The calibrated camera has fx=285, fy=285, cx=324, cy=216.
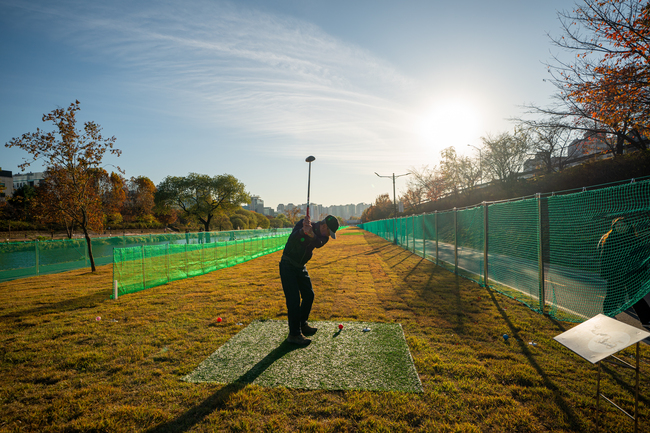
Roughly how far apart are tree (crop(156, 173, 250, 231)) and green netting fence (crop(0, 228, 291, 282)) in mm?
37377

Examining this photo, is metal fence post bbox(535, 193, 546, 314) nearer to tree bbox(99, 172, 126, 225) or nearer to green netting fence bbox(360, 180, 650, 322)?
green netting fence bbox(360, 180, 650, 322)

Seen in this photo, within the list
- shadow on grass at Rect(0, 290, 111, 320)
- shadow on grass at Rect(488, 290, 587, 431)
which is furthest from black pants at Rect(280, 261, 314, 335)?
shadow on grass at Rect(0, 290, 111, 320)

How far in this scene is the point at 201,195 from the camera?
5278cm

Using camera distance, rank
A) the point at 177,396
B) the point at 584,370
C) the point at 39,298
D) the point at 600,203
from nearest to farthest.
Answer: the point at 177,396
the point at 584,370
the point at 600,203
the point at 39,298

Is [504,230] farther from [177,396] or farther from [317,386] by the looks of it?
[177,396]

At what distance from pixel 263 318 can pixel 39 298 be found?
713 cm

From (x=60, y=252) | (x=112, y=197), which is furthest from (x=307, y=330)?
(x=112, y=197)

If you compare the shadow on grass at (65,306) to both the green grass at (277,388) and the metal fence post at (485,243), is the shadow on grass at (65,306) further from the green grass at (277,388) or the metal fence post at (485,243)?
the metal fence post at (485,243)

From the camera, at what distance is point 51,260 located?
Answer: 12.8 meters

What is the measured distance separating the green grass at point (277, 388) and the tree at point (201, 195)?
4818 centimetres

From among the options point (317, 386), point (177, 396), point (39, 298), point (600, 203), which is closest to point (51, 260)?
point (39, 298)

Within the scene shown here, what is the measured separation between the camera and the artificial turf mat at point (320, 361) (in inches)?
134

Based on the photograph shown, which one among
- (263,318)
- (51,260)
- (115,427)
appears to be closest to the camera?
(115,427)

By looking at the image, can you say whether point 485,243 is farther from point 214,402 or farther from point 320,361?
point 214,402
